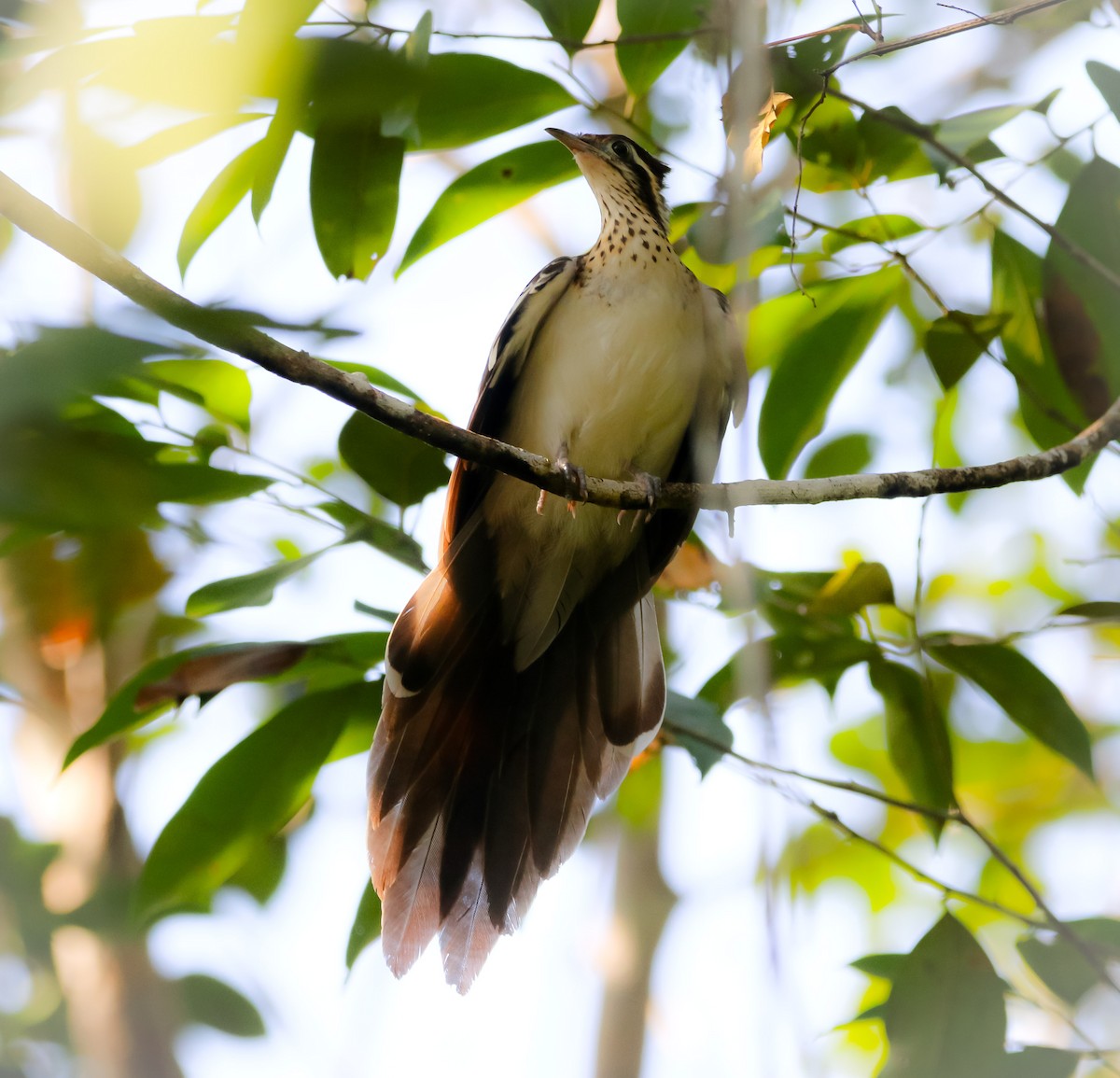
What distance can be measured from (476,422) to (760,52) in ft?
6.01

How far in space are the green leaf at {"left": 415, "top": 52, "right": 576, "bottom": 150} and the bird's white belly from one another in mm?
637

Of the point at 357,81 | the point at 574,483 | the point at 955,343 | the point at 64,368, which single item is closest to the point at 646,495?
the point at 574,483

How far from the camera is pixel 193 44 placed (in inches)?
36.9

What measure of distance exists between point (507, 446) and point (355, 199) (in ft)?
2.41

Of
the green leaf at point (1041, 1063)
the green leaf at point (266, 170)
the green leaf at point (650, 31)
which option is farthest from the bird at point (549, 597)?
the green leaf at point (1041, 1063)

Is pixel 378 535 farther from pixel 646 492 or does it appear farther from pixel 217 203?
pixel 217 203

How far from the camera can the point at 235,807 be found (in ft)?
8.88

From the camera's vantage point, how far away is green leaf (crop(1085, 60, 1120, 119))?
249cm

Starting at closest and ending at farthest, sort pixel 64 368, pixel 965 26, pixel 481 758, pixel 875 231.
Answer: pixel 64 368
pixel 965 26
pixel 875 231
pixel 481 758

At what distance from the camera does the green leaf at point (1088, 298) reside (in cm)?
275

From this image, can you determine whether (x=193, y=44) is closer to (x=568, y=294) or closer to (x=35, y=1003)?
(x=568, y=294)

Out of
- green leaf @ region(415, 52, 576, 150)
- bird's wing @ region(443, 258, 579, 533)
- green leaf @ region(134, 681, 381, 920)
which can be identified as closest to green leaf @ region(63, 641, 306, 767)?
green leaf @ region(134, 681, 381, 920)

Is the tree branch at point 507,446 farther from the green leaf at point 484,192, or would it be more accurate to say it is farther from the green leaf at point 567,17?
the green leaf at point 567,17

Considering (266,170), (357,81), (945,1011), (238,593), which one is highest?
(266,170)
